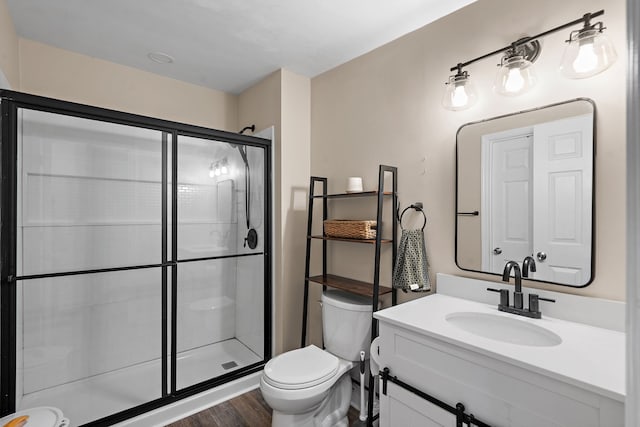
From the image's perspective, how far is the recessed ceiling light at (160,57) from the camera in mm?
2291

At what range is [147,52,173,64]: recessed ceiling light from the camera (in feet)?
7.52

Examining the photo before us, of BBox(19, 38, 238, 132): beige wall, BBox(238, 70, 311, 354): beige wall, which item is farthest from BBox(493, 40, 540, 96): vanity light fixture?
BBox(19, 38, 238, 132): beige wall

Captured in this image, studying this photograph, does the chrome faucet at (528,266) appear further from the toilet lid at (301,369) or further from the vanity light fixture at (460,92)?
the toilet lid at (301,369)

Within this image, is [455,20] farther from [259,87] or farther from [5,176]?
[5,176]

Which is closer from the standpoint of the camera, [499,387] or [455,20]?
[499,387]

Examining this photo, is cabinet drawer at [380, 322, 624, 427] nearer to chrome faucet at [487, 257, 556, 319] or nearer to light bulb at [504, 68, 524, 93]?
chrome faucet at [487, 257, 556, 319]

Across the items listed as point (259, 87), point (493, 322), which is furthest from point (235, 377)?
point (259, 87)

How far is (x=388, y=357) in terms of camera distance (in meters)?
1.42

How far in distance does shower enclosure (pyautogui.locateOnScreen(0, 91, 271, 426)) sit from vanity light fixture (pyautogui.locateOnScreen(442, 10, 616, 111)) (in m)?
1.47

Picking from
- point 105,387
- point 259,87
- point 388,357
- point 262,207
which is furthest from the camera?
point 259,87

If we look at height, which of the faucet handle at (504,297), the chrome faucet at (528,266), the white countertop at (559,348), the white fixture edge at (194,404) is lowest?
the white fixture edge at (194,404)

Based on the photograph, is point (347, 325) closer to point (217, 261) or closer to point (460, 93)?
point (217, 261)

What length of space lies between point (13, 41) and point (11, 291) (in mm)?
1533

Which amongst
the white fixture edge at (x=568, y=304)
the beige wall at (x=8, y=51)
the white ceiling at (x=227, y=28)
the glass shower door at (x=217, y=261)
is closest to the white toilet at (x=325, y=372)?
the white fixture edge at (x=568, y=304)
